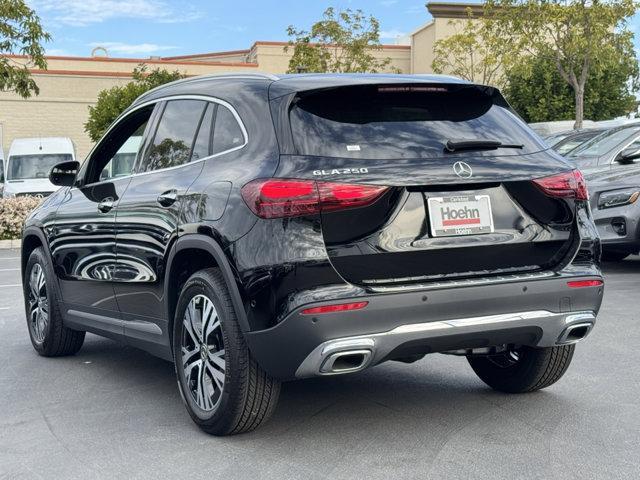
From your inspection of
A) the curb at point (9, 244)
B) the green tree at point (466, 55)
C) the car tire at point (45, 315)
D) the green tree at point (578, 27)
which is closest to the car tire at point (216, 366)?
the car tire at point (45, 315)

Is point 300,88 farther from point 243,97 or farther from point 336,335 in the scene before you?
point 336,335

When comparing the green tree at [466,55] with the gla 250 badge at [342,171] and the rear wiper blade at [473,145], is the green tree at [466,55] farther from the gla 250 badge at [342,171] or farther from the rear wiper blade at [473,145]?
the gla 250 badge at [342,171]

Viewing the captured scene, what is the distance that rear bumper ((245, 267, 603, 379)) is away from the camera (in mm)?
4344

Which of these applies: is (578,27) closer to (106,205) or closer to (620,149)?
(620,149)

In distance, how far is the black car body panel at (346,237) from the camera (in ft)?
14.4

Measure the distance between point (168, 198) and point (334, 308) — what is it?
141 centimetres

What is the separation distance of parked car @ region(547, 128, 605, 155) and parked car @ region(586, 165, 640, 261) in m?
2.27

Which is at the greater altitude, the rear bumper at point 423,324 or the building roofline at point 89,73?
the building roofline at point 89,73

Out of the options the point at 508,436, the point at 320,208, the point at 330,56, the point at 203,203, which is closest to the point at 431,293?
the point at 320,208

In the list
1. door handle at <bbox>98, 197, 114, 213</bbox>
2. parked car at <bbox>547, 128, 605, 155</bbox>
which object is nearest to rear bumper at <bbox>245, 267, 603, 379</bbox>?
door handle at <bbox>98, 197, 114, 213</bbox>

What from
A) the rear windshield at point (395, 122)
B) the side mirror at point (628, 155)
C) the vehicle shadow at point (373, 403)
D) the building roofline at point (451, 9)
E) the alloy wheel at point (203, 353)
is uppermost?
the building roofline at point (451, 9)

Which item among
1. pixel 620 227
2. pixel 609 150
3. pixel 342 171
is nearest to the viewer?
pixel 342 171

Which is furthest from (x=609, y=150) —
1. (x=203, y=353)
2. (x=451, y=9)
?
(x=451, y=9)

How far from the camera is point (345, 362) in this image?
176 inches
